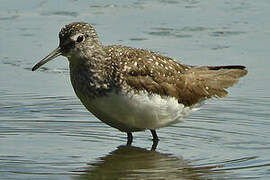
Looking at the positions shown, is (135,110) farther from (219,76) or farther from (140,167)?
(219,76)

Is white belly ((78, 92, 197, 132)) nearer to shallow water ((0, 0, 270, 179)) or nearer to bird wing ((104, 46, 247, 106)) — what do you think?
bird wing ((104, 46, 247, 106))

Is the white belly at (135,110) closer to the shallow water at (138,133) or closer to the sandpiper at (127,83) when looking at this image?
the sandpiper at (127,83)

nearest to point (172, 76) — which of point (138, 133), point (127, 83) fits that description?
point (127, 83)

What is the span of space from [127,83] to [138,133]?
1629 mm

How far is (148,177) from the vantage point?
7.99 meters

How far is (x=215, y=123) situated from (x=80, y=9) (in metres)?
4.76

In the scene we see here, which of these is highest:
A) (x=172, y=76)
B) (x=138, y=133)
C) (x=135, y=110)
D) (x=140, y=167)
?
(x=172, y=76)

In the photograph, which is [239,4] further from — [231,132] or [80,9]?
[231,132]

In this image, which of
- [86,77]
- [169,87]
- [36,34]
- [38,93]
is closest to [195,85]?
[169,87]

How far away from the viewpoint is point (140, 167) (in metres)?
8.46

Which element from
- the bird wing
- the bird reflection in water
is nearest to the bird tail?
the bird wing

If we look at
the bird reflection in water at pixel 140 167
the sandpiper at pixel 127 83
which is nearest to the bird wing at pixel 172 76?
the sandpiper at pixel 127 83

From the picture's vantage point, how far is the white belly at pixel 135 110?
8430 millimetres

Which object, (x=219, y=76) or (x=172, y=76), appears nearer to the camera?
(x=172, y=76)
